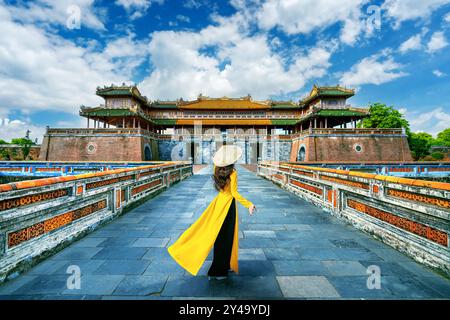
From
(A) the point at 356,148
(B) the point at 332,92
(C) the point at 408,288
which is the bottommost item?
(C) the point at 408,288

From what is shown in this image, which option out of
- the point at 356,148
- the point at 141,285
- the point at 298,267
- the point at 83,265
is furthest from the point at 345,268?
the point at 356,148

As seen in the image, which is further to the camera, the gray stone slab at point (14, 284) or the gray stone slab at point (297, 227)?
Result: the gray stone slab at point (297, 227)

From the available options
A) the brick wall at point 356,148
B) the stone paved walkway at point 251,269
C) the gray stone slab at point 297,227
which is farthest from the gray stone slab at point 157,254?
the brick wall at point 356,148

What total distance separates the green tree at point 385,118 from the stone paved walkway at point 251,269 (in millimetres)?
32420

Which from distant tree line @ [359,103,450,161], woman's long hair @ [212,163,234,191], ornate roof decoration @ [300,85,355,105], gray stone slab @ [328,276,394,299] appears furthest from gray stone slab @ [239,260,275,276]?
distant tree line @ [359,103,450,161]

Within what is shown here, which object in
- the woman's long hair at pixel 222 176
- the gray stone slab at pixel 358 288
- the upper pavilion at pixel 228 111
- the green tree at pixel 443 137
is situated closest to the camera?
the gray stone slab at pixel 358 288

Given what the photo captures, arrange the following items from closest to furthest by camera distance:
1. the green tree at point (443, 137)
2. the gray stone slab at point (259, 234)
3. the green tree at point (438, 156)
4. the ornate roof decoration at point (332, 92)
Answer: the gray stone slab at point (259, 234), the ornate roof decoration at point (332, 92), the green tree at point (438, 156), the green tree at point (443, 137)

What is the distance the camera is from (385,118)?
30.5 m

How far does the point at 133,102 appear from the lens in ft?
94.3

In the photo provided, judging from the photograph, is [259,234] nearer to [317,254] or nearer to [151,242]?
→ [317,254]

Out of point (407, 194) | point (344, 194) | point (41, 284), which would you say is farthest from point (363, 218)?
point (41, 284)

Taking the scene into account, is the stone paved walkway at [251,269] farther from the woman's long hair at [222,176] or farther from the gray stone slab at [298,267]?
the woman's long hair at [222,176]

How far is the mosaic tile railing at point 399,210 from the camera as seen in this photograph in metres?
2.58

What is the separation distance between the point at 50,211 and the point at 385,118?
37.0 metres
